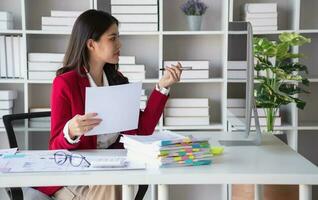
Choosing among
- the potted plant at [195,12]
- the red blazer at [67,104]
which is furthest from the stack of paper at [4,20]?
the red blazer at [67,104]

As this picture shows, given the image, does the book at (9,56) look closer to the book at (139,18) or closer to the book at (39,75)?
the book at (39,75)

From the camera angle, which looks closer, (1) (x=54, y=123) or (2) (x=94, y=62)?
(1) (x=54, y=123)

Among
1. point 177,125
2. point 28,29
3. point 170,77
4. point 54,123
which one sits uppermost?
point 28,29

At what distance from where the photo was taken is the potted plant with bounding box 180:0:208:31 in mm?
3174

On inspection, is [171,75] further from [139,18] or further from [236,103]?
[139,18]

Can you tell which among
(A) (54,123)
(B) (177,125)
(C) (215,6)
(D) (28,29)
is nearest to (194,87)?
(B) (177,125)

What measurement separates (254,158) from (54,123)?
31.7 inches

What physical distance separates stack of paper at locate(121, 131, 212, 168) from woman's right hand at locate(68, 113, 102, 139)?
0.54ft

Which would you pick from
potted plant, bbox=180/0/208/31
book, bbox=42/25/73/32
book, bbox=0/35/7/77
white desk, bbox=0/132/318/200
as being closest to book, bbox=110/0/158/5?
potted plant, bbox=180/0/208/31

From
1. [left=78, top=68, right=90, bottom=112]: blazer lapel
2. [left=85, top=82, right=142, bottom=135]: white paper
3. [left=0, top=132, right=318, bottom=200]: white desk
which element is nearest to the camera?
[left=0, top=132, right=318, bottom=200]: white desk

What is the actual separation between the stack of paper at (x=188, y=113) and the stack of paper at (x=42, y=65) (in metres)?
0.86

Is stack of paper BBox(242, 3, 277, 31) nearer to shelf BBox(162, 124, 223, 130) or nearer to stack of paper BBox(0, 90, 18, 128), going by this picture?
shelf BBox(162, 124, 223, 130)

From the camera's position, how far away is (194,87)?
136 inches

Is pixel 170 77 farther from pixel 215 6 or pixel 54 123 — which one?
pixel 215 6
